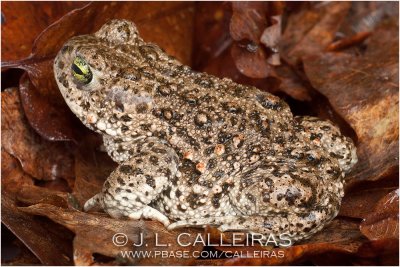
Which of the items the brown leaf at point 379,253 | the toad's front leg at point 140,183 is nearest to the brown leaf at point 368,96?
the brown leaf at point 379,253

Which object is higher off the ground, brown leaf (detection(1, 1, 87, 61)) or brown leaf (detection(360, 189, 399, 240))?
brown leaf (detection(1, 1, 87, 61))

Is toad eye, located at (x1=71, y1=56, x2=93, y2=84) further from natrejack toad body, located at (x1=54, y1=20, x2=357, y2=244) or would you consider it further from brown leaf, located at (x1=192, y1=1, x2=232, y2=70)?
brown leaf, located at (x1=192, y1=1, x2=232, y2=70)

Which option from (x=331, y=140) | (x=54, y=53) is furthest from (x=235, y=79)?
(x=54, y=53)

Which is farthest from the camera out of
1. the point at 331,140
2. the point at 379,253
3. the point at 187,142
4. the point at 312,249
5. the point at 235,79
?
the point at 235,79

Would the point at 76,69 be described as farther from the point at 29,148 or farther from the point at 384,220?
the point at 384,220

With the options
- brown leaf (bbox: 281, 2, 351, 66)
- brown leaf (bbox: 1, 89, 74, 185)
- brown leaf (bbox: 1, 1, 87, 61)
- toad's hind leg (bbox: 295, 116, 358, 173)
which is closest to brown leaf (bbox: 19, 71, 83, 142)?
brown leaf (bbox: 1, 89, 74, 185)

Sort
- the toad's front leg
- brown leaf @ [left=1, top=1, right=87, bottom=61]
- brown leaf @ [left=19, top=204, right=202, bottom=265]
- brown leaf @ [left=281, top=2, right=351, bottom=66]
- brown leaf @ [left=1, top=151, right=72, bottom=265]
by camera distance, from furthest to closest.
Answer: brown leaf @ [left=281, top=2, right=351, bottom=66] → brown leaf @ [left=1, top=1, right=87, bottom=61] → the toad's front leg → brown leaf @ [left=1, top=151, right=72, bottom=265] → brown leaf @ [left=19, top=204, right=202, bottom=265]
